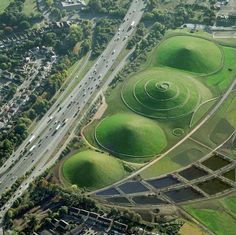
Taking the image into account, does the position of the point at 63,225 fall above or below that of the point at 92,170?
below

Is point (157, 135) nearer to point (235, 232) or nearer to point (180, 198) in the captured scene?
point (180, 198)

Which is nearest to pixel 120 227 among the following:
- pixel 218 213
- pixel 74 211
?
pixel 74 211

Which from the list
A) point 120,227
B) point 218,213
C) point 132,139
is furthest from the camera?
point 132,139

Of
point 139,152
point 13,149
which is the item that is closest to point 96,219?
point 139,152

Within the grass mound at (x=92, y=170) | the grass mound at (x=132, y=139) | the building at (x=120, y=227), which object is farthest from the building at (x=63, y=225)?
the grass mound at (x=132, y=139)

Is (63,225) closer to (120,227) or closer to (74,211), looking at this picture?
(74,211)
